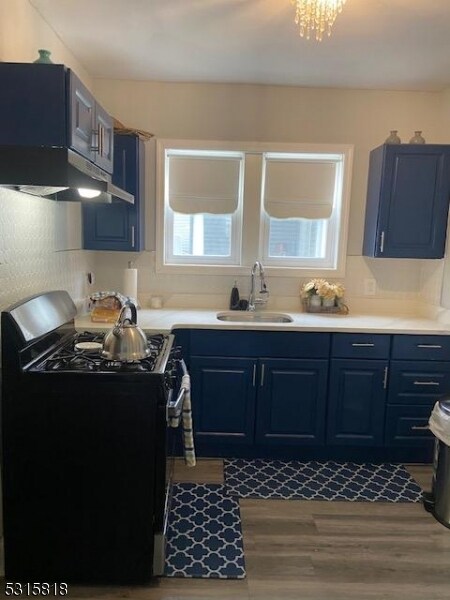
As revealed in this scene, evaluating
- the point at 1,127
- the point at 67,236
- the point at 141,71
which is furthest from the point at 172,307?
the point at 1,127

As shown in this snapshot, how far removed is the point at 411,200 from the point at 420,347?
0.99 m

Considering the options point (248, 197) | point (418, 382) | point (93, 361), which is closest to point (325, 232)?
point (248, 197)

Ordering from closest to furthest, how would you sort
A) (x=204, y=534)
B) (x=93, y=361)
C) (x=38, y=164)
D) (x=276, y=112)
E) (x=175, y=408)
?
1. (x=38, y=164)
2. (x=175, y=408)
3. (x=93, y=361)
4. (x=204, y=534)
5. (x=276, y=112)

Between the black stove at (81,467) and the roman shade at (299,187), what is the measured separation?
1.94 metres

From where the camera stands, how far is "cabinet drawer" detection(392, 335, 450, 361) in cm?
296

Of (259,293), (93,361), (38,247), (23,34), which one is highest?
(23,34)

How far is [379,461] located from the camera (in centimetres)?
309

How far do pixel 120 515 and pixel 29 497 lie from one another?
378 millimetres

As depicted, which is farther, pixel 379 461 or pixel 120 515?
pixel 379 461

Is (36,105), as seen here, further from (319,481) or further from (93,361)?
(319,481)

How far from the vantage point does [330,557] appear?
2166 millimetres

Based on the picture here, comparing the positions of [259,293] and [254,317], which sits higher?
Answer: [259,293]

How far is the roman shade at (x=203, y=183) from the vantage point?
3.42 metres

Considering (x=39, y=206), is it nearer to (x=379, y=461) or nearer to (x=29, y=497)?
(x=29, y=497)
